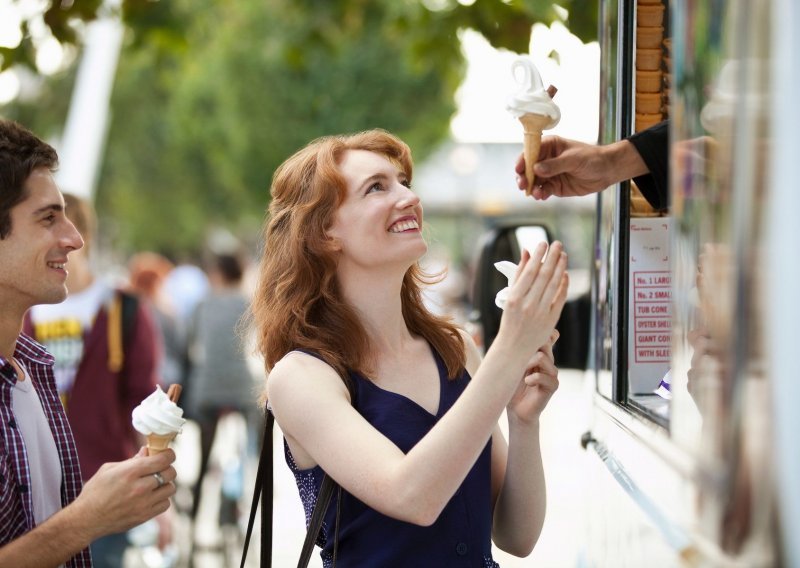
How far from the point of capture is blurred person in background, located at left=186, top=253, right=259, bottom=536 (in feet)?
24.9

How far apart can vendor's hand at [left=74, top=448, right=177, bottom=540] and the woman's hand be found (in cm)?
81

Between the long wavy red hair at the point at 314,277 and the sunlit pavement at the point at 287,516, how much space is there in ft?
9.92

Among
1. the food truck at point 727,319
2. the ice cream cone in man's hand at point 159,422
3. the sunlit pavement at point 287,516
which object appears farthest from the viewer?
the sunlit pavement at point 287,516

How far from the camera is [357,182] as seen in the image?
2.48 meters

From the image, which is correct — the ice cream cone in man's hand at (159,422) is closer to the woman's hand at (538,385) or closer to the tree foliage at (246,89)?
the woman's hand at (538,385)

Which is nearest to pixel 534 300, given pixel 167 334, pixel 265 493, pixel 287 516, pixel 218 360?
pixel 265 493

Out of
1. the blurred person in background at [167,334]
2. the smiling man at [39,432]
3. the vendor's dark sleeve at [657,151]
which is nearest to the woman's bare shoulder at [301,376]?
the smiling man at [39,432]

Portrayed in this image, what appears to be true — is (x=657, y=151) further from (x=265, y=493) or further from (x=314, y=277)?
(x=265, y=493)

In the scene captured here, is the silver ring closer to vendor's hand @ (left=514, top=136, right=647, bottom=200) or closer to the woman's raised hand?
the woman's raised hand

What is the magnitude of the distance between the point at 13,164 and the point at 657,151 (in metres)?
1.44

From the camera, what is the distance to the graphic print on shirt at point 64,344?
4754 millimetres

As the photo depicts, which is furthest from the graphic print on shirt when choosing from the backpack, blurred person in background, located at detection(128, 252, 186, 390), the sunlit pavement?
blurred person in background, located at detection(128, 252, 186, 390)

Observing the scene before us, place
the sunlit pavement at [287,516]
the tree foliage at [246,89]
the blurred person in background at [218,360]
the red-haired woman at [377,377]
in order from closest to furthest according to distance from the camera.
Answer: the red-haired woman at [377,377] → the tree foliage at [246,89] → the sunlit pavement at [287,516] → the blurred person in background at [218,360]

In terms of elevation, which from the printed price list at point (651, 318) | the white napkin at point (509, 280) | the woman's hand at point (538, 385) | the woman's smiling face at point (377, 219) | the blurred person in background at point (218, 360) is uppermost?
the woman's smiling face at point (377, 219)
